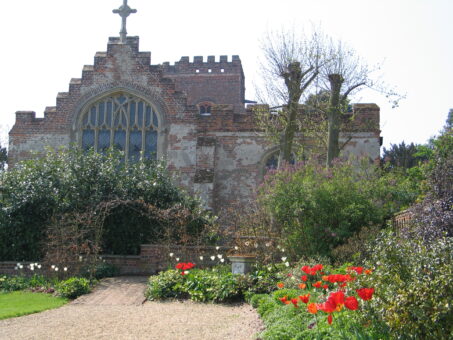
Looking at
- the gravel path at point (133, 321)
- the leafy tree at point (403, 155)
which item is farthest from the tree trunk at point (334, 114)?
the leafy tree at point (403, 155)

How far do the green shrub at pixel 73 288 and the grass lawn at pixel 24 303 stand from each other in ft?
0.65

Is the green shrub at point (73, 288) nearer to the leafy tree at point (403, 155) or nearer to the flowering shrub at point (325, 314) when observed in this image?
the flowering shrub at point (325, 314)

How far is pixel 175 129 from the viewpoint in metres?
20.6

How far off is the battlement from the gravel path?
29564 millimetres

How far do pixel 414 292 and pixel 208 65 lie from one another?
115 ft

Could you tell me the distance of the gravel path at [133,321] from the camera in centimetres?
766

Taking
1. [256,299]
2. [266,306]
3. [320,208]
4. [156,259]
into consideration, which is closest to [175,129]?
[156,259]

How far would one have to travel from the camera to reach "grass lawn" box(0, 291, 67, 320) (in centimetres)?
955

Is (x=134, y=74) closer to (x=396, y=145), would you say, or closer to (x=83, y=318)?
(x=83, y=318)

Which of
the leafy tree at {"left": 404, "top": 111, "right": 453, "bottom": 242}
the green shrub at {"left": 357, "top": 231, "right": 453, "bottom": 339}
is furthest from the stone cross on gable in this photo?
the green shrub at {"left": 357, "top": 231, "right": 453, "bottom": 339}

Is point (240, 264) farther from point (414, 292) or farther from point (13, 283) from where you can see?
point (414, 292)

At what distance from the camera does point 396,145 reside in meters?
32.2

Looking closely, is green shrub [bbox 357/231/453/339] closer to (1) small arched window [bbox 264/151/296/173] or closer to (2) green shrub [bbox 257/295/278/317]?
(2) green shrub [bbox 257/295/278/317]

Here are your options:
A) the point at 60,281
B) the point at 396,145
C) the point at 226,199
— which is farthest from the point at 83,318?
the point at 396,145
